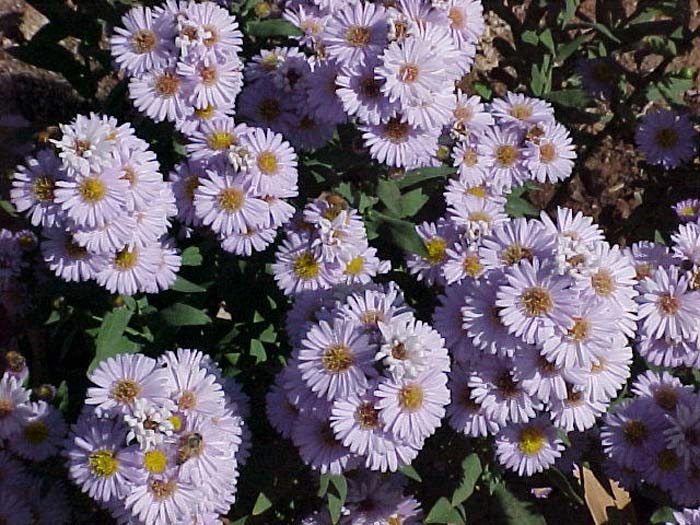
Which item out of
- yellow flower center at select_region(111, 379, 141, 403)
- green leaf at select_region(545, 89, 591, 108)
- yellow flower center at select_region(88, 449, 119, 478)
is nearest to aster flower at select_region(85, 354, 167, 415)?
yellow flower center at select_region(111, 379, 141, 403)

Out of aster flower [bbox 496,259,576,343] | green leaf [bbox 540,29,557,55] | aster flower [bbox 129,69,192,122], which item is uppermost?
green leaf [bbox 540,29,557,55]

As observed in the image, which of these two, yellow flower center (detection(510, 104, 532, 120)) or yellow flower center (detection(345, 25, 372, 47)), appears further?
yellow flower center (detection(510, 104, 532, 120))

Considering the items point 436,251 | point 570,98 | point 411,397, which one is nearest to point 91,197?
point 411,397

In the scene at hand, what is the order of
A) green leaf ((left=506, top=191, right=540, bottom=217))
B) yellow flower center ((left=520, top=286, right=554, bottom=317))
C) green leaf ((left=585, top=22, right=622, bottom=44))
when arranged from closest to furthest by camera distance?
yellow flower center ((left=520, top=286, right=554, bottom=317))
green leaf ((left=506, top=191, right=540, bottom=217))
green leaf ((left=585, top=22, right=622, bottom=44))

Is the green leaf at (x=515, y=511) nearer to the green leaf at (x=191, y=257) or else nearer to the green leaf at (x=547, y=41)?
the green leaf at (x=191, y=257)

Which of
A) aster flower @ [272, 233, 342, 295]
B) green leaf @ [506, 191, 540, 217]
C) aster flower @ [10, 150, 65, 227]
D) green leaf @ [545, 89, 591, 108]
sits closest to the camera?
aster flower @ [10, 150, 65, 227]

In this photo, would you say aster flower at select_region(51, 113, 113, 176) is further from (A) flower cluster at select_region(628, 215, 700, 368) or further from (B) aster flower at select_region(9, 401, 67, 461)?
(A) flower cluster at select_region(628, 215, 700, 368)

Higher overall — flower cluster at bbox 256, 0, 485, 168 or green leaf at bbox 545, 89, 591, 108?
green leaf at bbox 545, 89, 591, 108
